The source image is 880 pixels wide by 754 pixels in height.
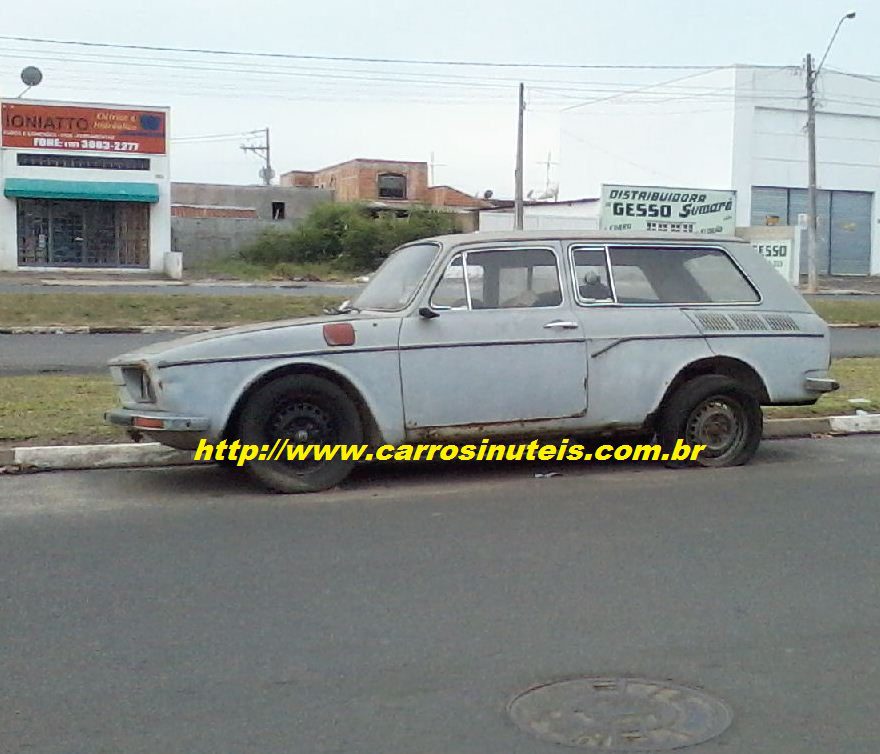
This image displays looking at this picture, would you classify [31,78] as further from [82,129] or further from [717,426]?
[717,426]

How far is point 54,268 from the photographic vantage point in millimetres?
41688

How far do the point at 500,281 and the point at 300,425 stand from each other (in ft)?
5.63

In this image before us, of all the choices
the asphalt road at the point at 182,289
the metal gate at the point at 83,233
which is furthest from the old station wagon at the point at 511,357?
the metal gate at the point at 83,233

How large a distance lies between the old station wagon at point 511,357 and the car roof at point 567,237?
21 millimetres

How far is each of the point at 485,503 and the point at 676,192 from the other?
34.5 metres

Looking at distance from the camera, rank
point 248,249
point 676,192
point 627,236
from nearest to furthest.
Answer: point 627,236 → point 676,192 → point 248,249

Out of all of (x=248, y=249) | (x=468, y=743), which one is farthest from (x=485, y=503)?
(x=248, y=249)

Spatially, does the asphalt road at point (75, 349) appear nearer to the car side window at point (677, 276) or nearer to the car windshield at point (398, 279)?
the car windshield at point (398, 279)

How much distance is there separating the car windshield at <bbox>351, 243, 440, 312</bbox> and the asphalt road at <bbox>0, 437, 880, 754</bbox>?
128cm

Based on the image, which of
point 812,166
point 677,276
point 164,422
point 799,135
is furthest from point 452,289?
point 799,135

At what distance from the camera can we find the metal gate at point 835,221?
5172 centimetres

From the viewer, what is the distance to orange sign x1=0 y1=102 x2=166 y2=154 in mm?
40250

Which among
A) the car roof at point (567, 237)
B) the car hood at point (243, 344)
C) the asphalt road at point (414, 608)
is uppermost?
the car roof at point (567, 237)

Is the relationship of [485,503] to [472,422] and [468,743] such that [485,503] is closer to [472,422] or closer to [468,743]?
[472,422]
